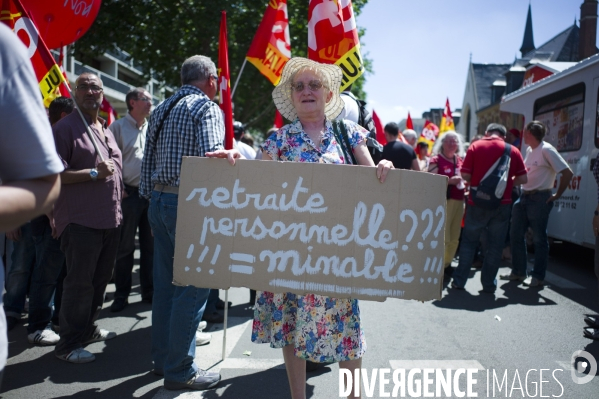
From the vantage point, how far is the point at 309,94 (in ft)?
9.67

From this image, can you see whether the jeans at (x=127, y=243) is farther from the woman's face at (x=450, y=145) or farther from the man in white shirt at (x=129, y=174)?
the woman's face at (x=450, y=145)

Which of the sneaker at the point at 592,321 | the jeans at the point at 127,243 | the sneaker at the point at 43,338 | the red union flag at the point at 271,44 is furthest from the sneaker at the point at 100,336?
the sneaker at the point at 592,321

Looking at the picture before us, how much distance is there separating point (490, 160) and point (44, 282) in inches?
197

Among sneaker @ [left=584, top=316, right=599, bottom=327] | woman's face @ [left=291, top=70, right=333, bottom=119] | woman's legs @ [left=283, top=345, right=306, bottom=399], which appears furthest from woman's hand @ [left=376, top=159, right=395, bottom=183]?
sneaker @ [left=584, top=316, right=599, bottom=327]

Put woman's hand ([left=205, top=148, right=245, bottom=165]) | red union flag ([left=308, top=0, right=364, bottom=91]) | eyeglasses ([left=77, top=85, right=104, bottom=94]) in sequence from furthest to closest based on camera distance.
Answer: red union flag ([left=308, top=0, right=364, bottom=91])
eyeglasses ([left=77, top=85, right=104, bottom=94])
woman's hand ([left=205, top=148, right=245, bottom=165])

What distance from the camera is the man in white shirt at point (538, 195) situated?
696 cm

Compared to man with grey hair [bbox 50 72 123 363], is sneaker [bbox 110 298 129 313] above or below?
below

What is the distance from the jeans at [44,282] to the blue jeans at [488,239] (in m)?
4.68

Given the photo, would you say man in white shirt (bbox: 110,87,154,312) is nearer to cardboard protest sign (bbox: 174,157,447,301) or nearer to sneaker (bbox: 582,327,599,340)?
cardboard protest sign (bbox: 174,157,447,301)

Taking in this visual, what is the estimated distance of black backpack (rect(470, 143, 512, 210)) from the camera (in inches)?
253

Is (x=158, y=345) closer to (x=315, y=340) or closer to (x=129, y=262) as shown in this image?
(x=315, y=340)

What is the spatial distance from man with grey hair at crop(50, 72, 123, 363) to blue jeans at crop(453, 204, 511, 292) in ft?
14.5

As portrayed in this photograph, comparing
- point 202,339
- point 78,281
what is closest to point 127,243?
point 202,339

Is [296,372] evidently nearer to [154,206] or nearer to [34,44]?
[154,206]
